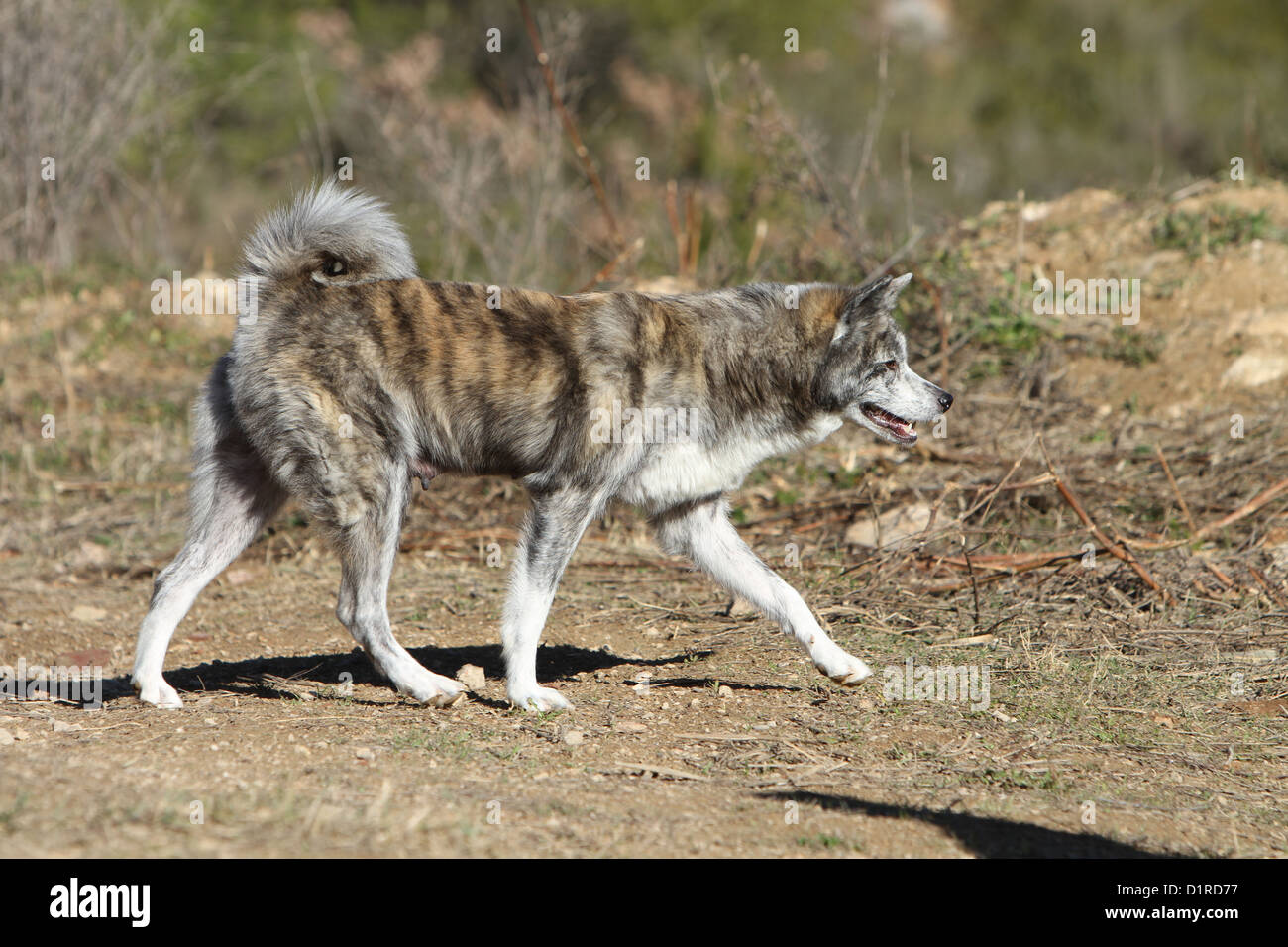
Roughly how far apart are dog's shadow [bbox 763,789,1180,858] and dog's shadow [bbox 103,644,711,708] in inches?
68.6

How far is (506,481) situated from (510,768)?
14.3 ft

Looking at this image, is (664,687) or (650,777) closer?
(650,777)

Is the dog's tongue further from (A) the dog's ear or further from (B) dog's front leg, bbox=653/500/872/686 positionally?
(B) dog's front leg, bbox=653/500/872/686

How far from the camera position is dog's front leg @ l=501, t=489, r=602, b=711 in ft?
17.0

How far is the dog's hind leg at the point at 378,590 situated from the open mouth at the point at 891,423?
2068mm

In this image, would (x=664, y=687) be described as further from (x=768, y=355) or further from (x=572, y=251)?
(x=572, y=251)

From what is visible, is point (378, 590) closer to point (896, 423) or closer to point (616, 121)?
point (896, 423)

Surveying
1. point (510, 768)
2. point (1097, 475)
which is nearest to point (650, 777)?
point (510, 768)

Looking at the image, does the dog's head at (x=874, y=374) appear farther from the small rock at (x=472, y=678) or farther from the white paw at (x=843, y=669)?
the small rock at (x=472, y=678)

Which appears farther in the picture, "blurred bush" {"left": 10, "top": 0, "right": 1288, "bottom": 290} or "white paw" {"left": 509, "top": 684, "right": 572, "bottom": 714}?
"blurred bush" {"left": 10, "top": 0, "right": 1288, "bottom": 290}

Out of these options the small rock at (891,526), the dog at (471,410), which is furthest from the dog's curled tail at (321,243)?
the small rock at (891,526)

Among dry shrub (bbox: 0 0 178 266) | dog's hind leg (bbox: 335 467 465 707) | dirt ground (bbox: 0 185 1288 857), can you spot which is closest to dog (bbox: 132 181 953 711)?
dog's hind leg (bbox: 335 467 465 707)

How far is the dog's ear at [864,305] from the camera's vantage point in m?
5.57

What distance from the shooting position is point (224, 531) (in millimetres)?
5453
